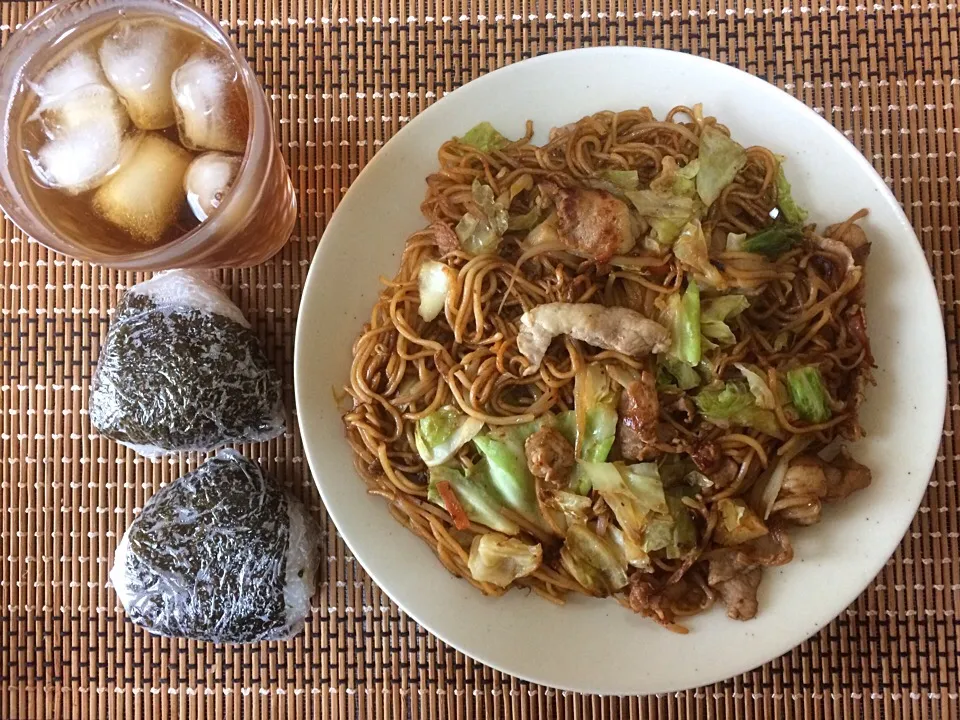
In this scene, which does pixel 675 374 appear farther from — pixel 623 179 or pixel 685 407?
pixel 623 179

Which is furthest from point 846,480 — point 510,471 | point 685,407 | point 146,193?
point 146,193

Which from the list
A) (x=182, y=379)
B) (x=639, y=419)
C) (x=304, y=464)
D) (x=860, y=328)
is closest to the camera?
(x=639, y=419)

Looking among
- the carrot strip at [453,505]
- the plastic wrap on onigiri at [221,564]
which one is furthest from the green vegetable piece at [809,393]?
the plastic wrap on onigiri at [221,564]


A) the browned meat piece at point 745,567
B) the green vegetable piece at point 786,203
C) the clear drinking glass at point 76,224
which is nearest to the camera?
the clear drinking glass at point 76,224

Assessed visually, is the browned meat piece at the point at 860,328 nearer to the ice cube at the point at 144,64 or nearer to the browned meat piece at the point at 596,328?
the browned meat piece at the point at 596,328

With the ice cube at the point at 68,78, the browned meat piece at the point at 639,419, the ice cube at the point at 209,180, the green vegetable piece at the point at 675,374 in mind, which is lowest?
the browned meat piece at the point at 639,419

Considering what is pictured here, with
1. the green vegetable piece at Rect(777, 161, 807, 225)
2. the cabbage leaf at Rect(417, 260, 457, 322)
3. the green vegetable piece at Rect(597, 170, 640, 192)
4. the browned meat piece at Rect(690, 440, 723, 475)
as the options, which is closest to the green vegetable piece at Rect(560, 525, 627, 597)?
the browned meat piece at Rect(690, 440, 723, 475)

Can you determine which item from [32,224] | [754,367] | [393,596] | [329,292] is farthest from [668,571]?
[32,224]
